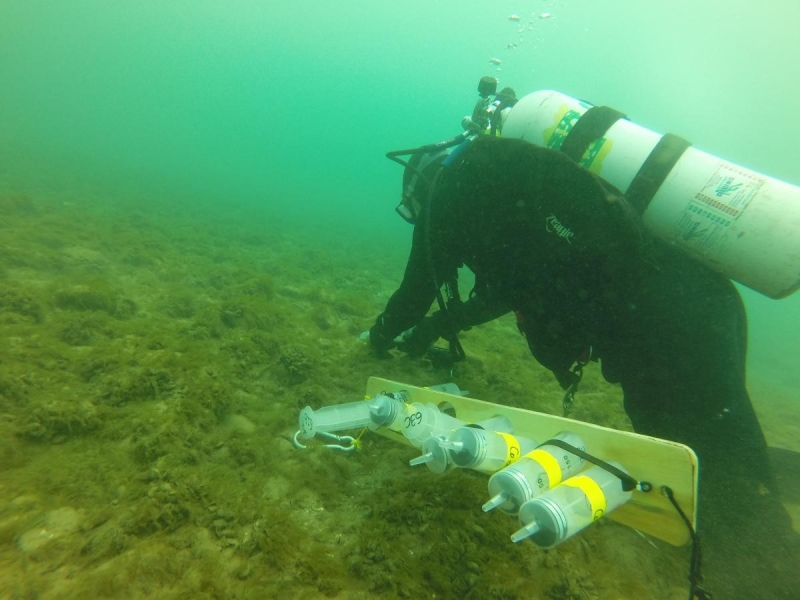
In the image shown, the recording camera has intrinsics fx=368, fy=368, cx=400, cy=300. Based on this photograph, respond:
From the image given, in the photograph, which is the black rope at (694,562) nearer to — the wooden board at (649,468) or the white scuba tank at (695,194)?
the wooden board at (649,468)

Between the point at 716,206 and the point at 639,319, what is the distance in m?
0.90

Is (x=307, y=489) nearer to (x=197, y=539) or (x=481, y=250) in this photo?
(x=197, y=539)

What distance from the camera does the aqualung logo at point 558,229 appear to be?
2.42 metres

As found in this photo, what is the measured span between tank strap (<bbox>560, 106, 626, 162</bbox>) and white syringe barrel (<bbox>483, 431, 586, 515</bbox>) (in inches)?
88.7

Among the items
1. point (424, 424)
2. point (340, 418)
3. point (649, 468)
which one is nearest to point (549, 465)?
point (649, 468)

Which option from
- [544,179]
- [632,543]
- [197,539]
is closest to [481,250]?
[544,179]

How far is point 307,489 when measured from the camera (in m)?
2.78

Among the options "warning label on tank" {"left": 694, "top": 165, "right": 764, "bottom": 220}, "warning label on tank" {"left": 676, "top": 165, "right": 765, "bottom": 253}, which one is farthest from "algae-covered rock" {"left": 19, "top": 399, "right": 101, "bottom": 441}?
"warning label on tank" {"left": 694, "top": 165, "right": 764, "bottom": 220}

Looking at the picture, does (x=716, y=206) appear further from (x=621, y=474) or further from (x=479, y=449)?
(x=479, y=449)

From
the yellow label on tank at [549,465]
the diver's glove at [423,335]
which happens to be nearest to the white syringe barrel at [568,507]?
the yellow label on tank at [549,465]

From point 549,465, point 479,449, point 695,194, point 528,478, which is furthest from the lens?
point 695,194

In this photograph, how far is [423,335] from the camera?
471 cm

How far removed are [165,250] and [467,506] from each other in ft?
31.1

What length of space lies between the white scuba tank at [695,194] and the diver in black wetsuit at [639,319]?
0.22 m
